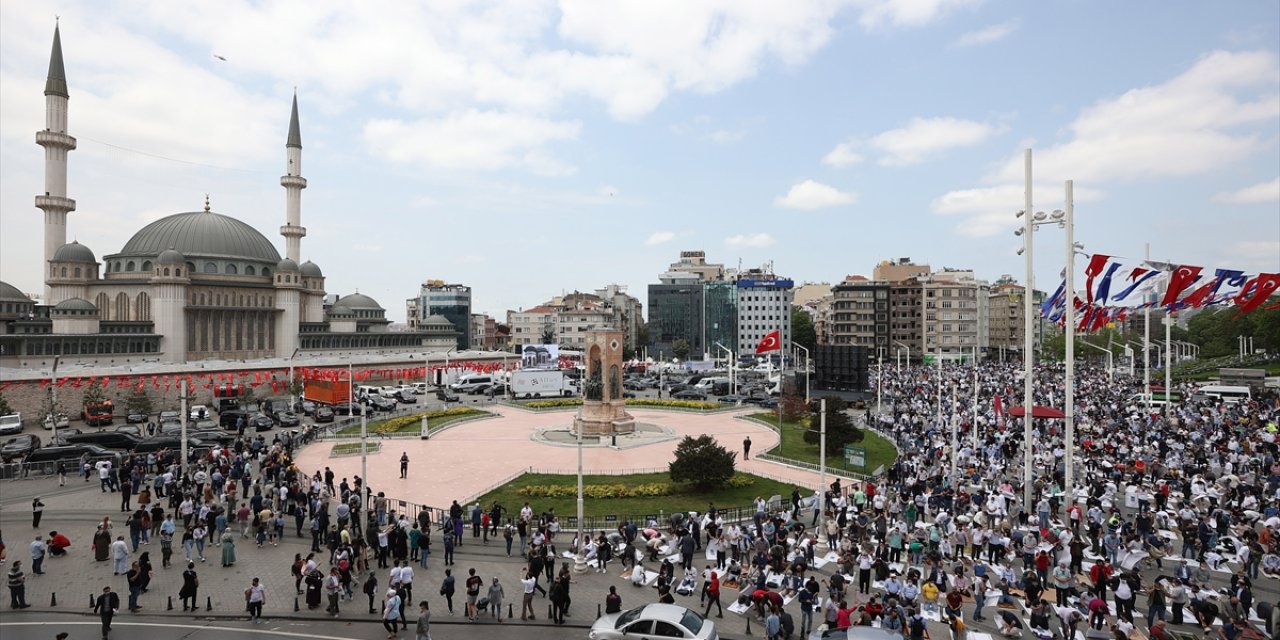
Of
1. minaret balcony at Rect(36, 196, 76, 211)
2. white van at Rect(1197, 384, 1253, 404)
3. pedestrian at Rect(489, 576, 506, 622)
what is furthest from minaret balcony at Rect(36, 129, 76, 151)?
white van at Rect(1197, 384, 1253, 404)

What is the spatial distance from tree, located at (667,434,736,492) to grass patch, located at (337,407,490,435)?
754 inches

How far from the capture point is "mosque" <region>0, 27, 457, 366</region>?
198 feet

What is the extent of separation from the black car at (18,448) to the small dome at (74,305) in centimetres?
3652

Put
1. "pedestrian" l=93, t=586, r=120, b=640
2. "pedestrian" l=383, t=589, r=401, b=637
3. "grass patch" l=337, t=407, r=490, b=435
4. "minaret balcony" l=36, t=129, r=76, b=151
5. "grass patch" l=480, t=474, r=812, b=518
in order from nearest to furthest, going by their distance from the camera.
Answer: "pedestrian" l=93, t=586, r=120, b=640 → "pedestrian" l=383, t=589, r=401, b=637 → "grass patch" l=480, t=474, r=812, b=518 → "grass patch" l=337, t=407, r=490, b=435 → "minaret balcony" l=36, t=129, r=76, b=151

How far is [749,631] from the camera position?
43.5 ft

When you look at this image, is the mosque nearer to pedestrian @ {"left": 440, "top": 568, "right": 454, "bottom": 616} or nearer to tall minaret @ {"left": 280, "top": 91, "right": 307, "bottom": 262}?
tall minaret @ {"left": 280, "top": 91, "right": 307, "bottom": 262}

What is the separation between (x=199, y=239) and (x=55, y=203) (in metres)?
14.2

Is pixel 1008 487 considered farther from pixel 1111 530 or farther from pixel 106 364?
pixel 106 364

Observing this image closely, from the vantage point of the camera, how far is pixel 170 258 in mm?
66875

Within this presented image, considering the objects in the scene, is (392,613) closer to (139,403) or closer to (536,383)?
(139,403)

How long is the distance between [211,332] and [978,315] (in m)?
96.4

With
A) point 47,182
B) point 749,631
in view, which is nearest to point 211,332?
point 47,182

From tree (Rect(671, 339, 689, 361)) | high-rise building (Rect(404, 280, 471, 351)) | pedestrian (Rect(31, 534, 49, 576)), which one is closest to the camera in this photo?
pedestrian (Rect(31, 534, 49, 576))

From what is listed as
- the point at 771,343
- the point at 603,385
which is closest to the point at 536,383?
the point at 603,385
